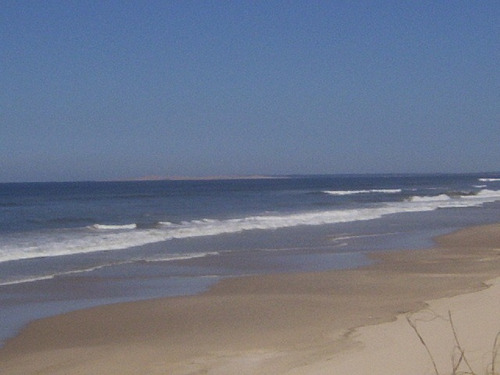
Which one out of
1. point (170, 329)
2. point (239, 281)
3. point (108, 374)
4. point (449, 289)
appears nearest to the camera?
point (108, 374)

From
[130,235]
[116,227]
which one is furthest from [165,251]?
[116,227]

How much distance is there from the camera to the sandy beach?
712cm

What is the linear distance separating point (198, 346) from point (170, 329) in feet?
3.92

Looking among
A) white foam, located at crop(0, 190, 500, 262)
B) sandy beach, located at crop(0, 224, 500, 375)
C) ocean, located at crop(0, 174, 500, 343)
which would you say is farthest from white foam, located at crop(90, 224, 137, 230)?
sandy beach, located at crop(0, 224, 500, 375)

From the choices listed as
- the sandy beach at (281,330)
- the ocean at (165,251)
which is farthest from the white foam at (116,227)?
the sandy beach at (281,330)

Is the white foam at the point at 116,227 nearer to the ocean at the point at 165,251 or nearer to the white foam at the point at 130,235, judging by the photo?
the ocean at the point at 165,251

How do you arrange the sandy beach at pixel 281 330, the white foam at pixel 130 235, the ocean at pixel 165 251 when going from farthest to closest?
the white foam at pixel 130 235 → the ocean at pixel 165 251 → the sandy beach at pixel 281 330

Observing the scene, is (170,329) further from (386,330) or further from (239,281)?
(239,281)

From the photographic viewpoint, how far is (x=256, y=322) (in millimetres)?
9609

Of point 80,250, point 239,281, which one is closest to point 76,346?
point 239,281

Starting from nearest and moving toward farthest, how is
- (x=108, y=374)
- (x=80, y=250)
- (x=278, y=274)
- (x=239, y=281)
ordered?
(x=108, y=374)
(x=239, y=281)
(x=278, y=274)
(x=80, y=250)

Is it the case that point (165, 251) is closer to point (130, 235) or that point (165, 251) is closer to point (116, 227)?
point (130, 235)

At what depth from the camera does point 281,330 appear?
29.5 ft

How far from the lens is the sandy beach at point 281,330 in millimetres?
7125
